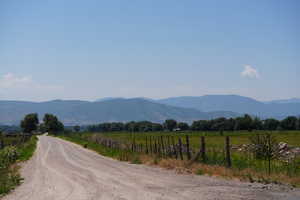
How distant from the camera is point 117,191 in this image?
46.5 feet

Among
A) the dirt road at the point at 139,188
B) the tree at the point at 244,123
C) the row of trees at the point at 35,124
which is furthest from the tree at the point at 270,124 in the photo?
the dirt road at the point at 139,188

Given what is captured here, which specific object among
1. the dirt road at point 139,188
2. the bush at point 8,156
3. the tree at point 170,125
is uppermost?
the tree at point 170,125

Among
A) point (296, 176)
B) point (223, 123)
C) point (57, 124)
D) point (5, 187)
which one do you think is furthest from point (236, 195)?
point (57, 124)

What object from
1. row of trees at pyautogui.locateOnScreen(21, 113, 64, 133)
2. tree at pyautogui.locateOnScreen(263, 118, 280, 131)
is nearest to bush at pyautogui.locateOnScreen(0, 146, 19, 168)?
tree at pyautogui.locateOnScreen(263, 118, 280, 131)

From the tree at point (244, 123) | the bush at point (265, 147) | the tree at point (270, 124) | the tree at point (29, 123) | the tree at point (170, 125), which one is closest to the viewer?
the bush at point (265, 147)

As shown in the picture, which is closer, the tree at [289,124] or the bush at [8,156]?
the bush at [8,156]

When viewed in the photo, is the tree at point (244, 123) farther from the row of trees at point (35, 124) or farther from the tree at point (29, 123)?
the tree at point (29, 123)

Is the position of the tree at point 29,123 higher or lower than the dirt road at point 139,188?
higher

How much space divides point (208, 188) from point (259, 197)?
2.50 m

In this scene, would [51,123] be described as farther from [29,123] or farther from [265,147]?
[265,147]

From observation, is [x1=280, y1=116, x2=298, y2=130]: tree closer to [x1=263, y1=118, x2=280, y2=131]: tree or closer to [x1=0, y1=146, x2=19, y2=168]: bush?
[x1=263, y1=118, x2=280, y2=131]: tree

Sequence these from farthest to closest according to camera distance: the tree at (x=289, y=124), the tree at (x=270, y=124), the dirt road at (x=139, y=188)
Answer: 1. the tree at (x=270, y=124)
2. the tree at (x=289, y=124)
3. the dirt road at (x=139, y=188)

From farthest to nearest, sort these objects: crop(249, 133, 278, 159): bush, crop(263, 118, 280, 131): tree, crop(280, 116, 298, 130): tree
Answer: crop(263, 118, 280, 131): tree
crop(280, 116, 298, 130): tree
crop(249, 133, 278, 159): bush

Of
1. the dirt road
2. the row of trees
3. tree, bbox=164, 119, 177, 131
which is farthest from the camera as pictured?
tree, bbox=164, 119, 177, 131
